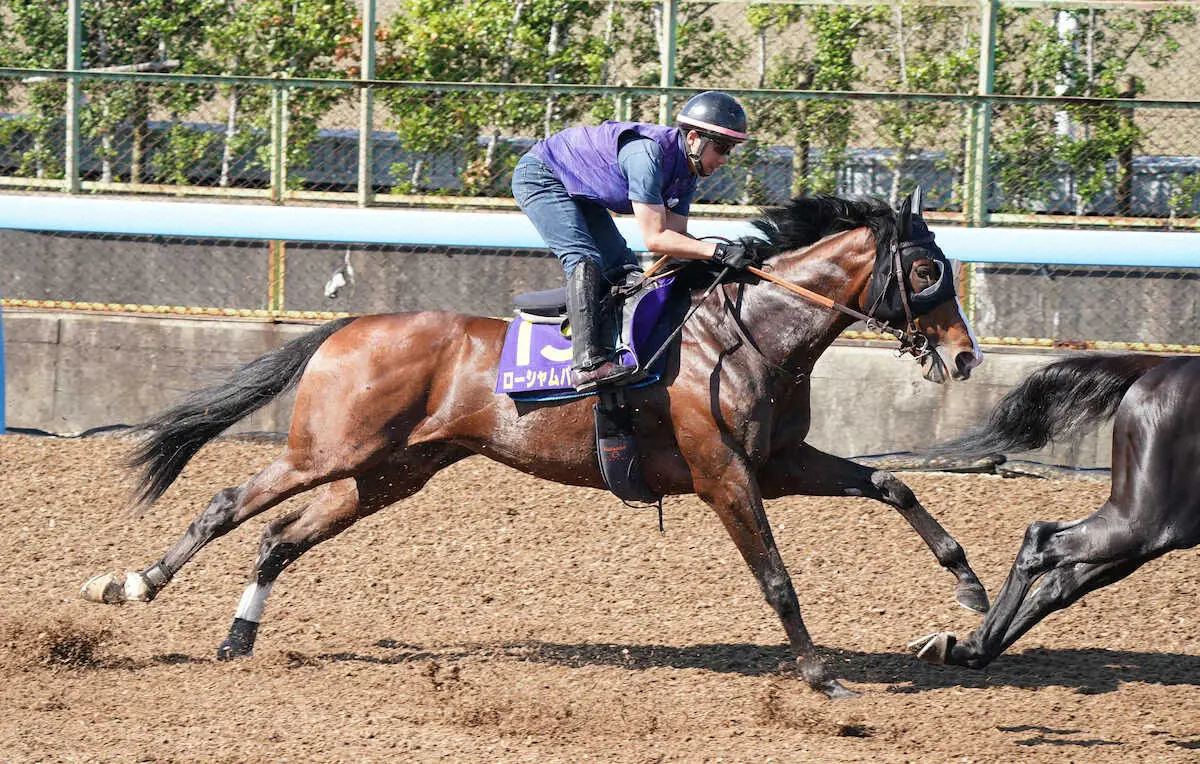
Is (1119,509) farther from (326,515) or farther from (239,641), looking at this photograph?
(239,641)

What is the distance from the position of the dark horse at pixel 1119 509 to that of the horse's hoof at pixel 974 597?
0.44ft

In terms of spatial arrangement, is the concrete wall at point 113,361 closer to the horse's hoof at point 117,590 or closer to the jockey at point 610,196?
the horse's hoof at point 117,590

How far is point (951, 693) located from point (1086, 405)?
1.20m

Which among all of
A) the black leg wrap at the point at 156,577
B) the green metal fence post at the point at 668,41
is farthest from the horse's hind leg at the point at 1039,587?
the green metal fence post at the point at 668,41

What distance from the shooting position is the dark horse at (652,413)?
4.96 metres

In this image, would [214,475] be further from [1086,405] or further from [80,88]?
[1086,405]

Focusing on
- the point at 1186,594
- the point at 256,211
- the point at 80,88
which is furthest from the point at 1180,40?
the point at 80,88

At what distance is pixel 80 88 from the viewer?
866 cm

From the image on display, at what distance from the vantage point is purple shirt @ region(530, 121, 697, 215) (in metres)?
4.94

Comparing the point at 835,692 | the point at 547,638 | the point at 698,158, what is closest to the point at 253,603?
the point at 547,638

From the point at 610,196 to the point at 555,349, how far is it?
610 millimetres

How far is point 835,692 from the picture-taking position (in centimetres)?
484

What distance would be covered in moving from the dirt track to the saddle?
81 centimetres

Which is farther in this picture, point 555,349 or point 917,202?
point 555,349
